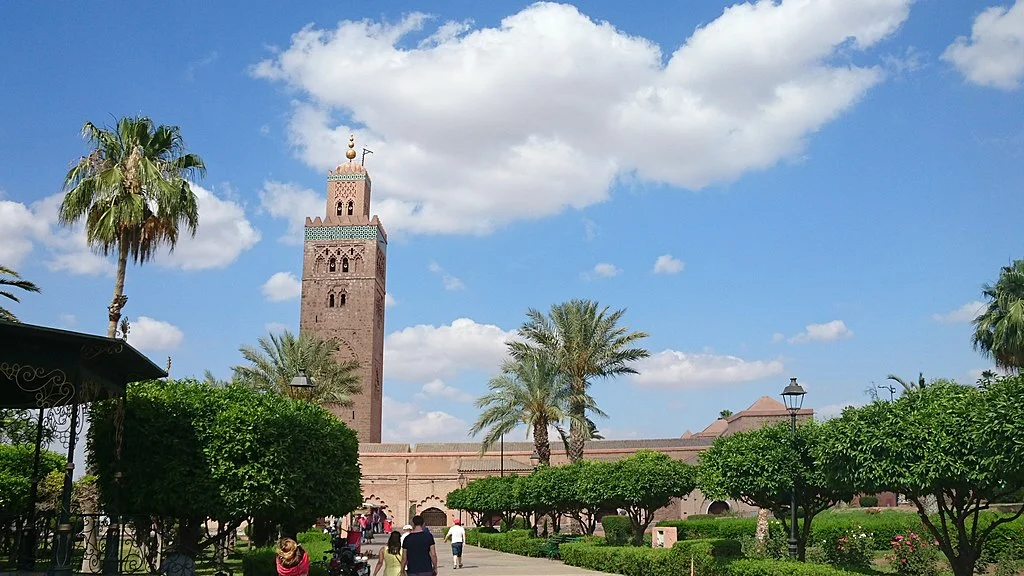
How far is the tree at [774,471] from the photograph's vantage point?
17827mm

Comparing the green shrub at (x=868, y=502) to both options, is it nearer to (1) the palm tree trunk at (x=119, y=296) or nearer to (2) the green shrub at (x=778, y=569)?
(2) the green shrub at (x=778, y=569)

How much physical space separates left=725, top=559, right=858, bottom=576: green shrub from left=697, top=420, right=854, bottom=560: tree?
1863 mm

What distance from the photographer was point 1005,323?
98.8ft

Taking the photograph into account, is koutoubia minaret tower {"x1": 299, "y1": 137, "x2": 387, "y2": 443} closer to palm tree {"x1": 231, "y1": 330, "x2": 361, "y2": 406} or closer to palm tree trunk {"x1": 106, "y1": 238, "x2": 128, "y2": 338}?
palm tree {"x1": 231, "y1": 330, "x2": 361, "y2": 406}

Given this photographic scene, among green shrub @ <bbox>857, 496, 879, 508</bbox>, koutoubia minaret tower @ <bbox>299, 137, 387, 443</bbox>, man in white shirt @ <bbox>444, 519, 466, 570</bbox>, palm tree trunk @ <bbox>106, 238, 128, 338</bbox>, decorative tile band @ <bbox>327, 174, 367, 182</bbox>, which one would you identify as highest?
decorative tile band @ <bbox>327, 174, 367, 182</bbox>

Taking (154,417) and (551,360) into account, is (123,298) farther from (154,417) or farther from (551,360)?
(551,360)

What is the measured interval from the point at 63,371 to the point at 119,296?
718 centimetres

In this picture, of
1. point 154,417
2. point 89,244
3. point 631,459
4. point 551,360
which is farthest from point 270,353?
point 154,417

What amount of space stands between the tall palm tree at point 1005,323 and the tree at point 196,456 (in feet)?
81.3

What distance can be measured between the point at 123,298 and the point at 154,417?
3.86 meters

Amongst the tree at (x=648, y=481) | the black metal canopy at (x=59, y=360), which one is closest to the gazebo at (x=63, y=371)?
the black metal canopy at (x=59, y=360)

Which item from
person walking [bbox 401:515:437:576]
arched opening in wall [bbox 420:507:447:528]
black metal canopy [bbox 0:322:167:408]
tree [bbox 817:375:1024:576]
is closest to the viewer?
black metal canopy [bbox 0:322:167:408]

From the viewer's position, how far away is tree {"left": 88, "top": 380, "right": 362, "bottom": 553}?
14.1m

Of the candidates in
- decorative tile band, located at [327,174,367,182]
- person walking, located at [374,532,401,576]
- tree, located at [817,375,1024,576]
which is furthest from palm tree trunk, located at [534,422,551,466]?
decorative tile band, located at [327,174,367,182]
